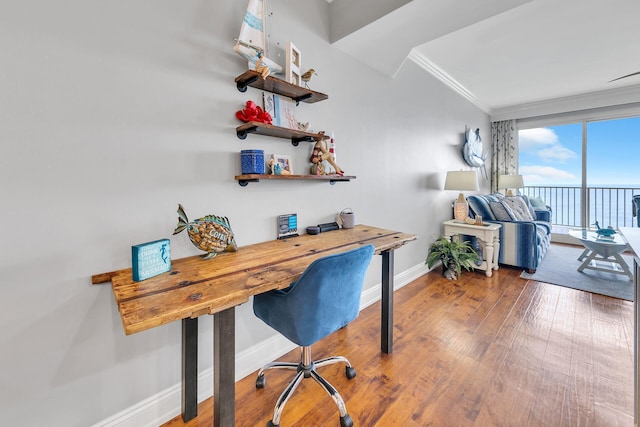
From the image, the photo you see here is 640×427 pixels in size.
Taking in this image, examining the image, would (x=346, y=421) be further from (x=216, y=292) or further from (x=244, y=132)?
(x=244, y=132)

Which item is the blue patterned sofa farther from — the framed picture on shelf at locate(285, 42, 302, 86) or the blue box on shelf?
the blue box on shelf

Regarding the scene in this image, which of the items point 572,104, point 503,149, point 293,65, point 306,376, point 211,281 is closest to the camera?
point 211,281

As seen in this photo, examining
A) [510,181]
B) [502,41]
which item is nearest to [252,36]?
[502,41]

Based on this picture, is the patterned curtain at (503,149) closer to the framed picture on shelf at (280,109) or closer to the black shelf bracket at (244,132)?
the framed picture on shelf at (280,109)

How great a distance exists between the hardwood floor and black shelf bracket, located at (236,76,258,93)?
1.69 meters

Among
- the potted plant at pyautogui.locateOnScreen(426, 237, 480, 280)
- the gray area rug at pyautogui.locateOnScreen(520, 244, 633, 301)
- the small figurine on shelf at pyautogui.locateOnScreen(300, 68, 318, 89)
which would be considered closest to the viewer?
the small figurine on shelf at pyautogui.locateOnScreen(300, 68, 318, 89)

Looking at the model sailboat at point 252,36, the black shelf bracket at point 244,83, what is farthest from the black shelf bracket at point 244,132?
the model sailboat at point 252,36

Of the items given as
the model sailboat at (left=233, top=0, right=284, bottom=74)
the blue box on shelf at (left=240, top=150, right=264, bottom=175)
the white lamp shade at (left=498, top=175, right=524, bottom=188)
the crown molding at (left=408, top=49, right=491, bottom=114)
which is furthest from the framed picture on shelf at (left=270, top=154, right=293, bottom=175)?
the white lamp shade at (left=498, top=175, right=524, bottom=188)

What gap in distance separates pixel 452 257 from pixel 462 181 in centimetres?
92

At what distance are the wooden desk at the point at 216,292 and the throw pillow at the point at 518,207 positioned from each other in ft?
9.96

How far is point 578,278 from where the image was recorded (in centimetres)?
297

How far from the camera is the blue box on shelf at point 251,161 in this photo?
1444mm

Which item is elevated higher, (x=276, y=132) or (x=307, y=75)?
(x=307, y=75)

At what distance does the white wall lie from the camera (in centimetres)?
94
